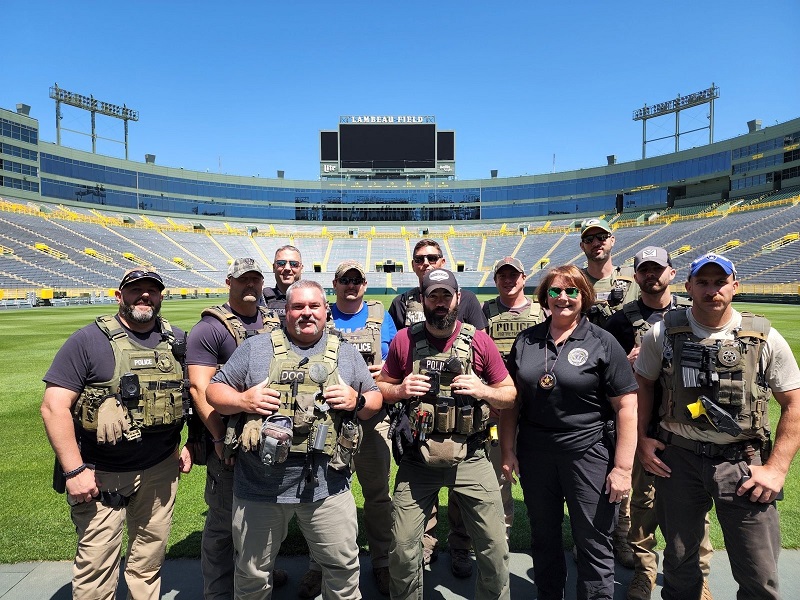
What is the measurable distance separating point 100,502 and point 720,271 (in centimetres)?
430

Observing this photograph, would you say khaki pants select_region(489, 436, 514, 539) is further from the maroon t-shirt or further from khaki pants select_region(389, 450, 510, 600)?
the maroon t-shirt

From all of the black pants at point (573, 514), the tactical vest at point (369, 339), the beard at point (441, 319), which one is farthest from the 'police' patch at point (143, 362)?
the black pants at point (573, 514)

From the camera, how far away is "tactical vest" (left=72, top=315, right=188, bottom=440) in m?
3.12

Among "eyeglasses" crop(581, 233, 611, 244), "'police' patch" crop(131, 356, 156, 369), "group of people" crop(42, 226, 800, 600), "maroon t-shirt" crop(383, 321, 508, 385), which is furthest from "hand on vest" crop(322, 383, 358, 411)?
"eyeglasses" crop(581, 233, 611, 244)

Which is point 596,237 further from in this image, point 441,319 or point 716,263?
point 441,319

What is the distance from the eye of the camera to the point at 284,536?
2.90 m

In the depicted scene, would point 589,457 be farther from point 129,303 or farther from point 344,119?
point 344,119

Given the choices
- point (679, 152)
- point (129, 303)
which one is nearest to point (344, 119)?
point (679, 152)

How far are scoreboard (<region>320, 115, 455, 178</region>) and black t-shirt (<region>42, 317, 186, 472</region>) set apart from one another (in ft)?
235

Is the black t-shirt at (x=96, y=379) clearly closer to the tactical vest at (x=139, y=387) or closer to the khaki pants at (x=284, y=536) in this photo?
the tactical vest at (x=139, y=387)

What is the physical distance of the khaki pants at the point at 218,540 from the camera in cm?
336

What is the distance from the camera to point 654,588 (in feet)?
12.2

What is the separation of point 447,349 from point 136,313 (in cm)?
224

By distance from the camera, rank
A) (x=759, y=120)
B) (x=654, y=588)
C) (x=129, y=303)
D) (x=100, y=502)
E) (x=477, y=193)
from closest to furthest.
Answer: (x=100, y=502), (x=129, y=303), (x=654, y=588), (x=759, y=120), (x=477, y=193)
